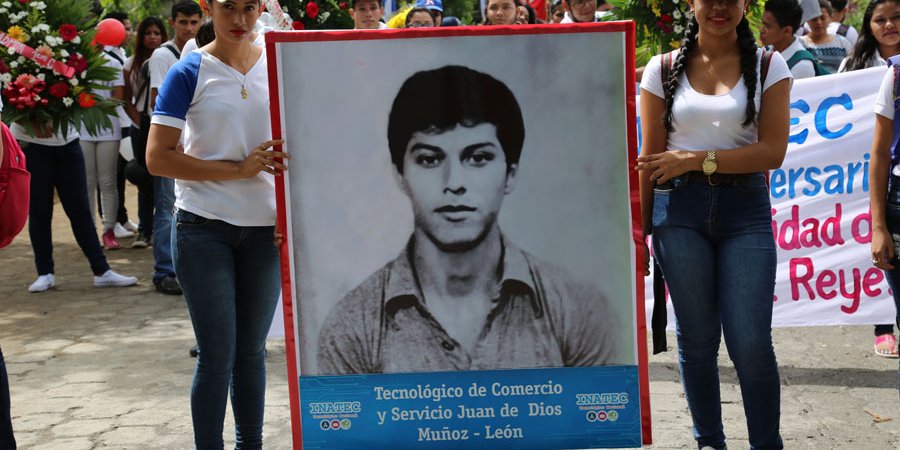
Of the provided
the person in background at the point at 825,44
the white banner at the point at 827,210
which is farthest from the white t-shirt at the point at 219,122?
the person in background at the point at 825,44

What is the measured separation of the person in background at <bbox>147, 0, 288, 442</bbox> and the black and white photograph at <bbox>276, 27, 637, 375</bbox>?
0.71 ft

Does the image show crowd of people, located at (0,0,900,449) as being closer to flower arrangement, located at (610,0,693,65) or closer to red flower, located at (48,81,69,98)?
flower arrangement, located at (610,0,693,65)

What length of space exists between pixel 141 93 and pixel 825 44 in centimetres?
590

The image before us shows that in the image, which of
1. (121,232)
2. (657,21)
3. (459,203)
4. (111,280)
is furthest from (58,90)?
(459,203)

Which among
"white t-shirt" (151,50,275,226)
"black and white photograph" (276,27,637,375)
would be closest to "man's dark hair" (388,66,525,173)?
"black and white photograph" (276,27,637,375)

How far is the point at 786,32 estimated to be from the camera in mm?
7051

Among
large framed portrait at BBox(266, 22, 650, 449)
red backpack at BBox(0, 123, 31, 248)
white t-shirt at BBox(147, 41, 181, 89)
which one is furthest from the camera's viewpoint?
white t-shirt at BBox(147, 41, 181, 89)

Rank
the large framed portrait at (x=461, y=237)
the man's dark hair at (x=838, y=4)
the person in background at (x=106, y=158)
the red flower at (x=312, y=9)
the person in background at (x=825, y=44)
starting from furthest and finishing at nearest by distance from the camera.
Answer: the man's dark hair at (x=838, y=4) → the person in background at (x=106, y=158) → the person in background at (x=825, y=44) → the red flower at (x=312, y=9) → the large framed portrait at (x=461, y=237)

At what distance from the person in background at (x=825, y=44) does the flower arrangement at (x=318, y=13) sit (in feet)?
13.7

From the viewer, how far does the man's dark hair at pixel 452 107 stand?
4.08 meters

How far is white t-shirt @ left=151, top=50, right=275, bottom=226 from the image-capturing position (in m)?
4.19

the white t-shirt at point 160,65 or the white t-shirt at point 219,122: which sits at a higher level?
the white t-shirt at point 160,65

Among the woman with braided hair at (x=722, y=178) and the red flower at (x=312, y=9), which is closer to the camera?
the woman with braided hair at (x=722, y=178)
